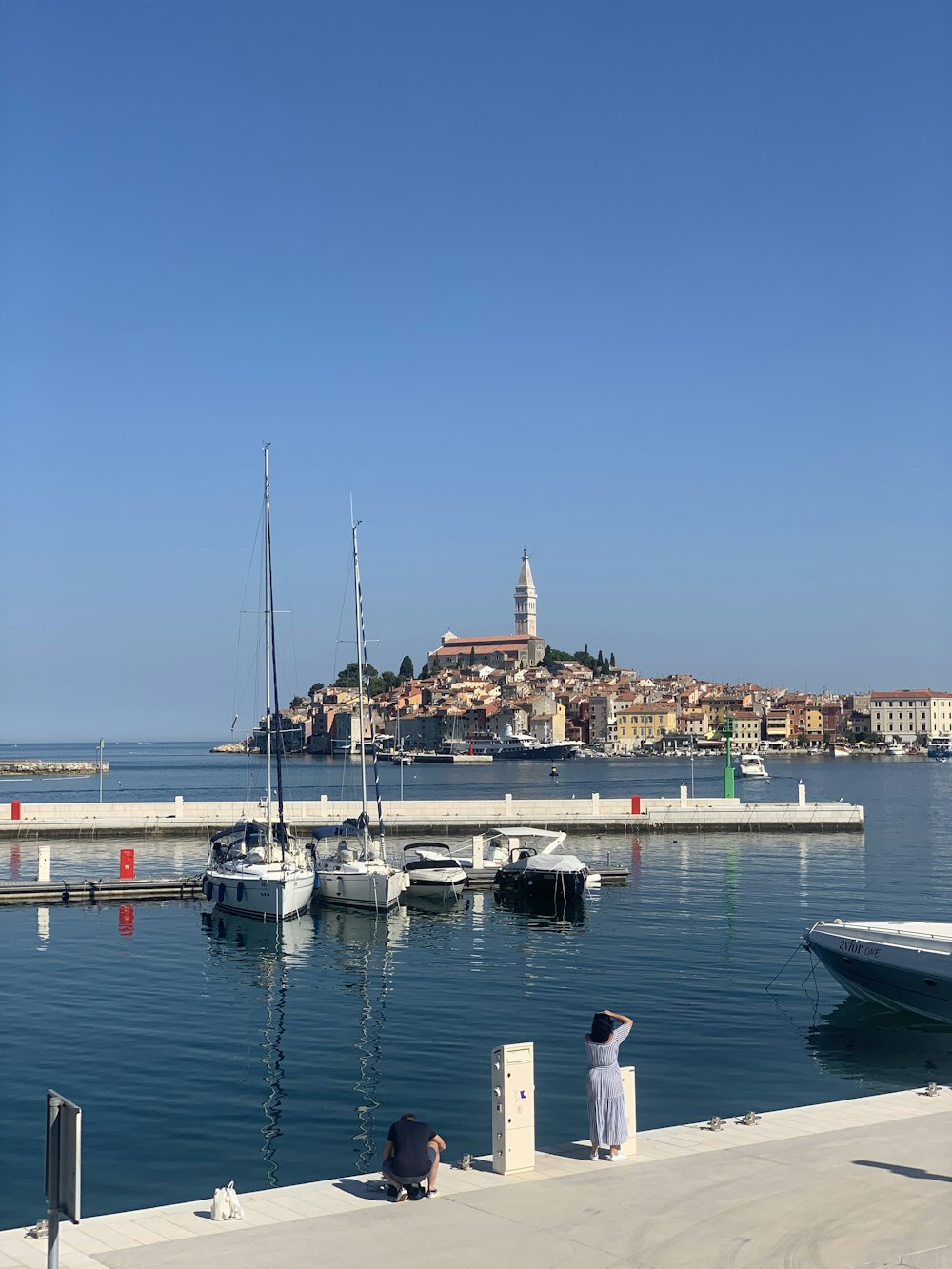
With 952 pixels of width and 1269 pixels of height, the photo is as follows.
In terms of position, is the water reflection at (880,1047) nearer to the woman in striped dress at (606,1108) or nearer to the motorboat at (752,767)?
the woman in striped dress at (606,1108)

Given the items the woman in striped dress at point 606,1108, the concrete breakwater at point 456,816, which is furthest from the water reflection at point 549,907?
the woman in striped dress at point 606,1108

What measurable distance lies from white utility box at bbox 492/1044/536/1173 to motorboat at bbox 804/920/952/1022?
12.2m

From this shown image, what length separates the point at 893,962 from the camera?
22.6 metres

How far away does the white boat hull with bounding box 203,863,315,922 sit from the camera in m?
35.2

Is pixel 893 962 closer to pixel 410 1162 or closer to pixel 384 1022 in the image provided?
pixel 384 1022

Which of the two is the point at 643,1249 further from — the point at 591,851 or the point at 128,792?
the point at 128,792

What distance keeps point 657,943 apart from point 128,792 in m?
103

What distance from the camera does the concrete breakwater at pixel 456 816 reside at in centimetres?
5778

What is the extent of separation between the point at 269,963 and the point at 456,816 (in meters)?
30.7

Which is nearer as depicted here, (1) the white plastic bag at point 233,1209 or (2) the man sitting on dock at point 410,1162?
(1) the white plastic bag at point 233,1209

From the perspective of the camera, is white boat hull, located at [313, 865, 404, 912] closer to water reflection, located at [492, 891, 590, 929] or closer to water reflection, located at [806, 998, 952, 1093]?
water reflection, located at [492, 891, 590, 929]

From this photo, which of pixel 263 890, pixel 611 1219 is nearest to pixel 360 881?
pixel 263 890

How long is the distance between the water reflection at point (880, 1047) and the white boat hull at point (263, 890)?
16.1m

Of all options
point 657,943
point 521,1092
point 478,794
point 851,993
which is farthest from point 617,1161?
point 478,794
